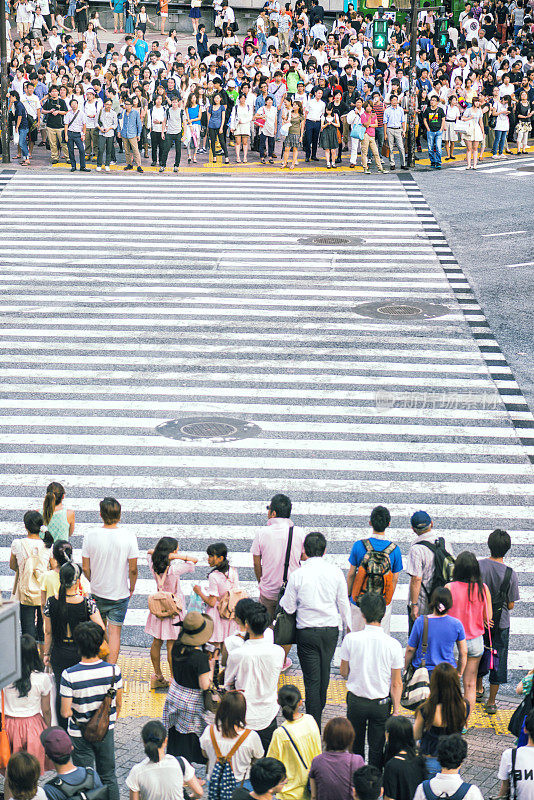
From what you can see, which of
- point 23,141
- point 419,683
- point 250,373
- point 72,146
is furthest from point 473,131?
point 419,683

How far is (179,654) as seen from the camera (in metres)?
7.77

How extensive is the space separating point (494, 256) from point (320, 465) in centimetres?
1140

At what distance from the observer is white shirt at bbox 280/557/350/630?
28.1 ft

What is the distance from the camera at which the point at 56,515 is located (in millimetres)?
10078

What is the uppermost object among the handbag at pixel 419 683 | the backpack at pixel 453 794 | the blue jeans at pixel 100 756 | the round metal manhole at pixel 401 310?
the round metal manhole at pixel 401 310

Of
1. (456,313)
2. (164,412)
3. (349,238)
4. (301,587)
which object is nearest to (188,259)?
(349,238)

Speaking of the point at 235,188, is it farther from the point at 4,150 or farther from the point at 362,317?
the point at 362,317

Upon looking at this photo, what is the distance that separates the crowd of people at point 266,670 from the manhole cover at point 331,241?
52.0 ft

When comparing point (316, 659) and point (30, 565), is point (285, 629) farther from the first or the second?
point (30, 565)

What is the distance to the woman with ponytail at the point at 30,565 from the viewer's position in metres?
9.32

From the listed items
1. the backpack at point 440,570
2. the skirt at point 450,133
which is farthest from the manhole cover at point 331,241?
the backpack at point 440,570

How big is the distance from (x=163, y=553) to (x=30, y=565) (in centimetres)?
106

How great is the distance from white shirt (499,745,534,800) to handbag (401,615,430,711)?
138 centimetres

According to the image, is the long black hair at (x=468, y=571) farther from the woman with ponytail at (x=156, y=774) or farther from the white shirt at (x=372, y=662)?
the woman with ponytail at (x=156, y=774)
